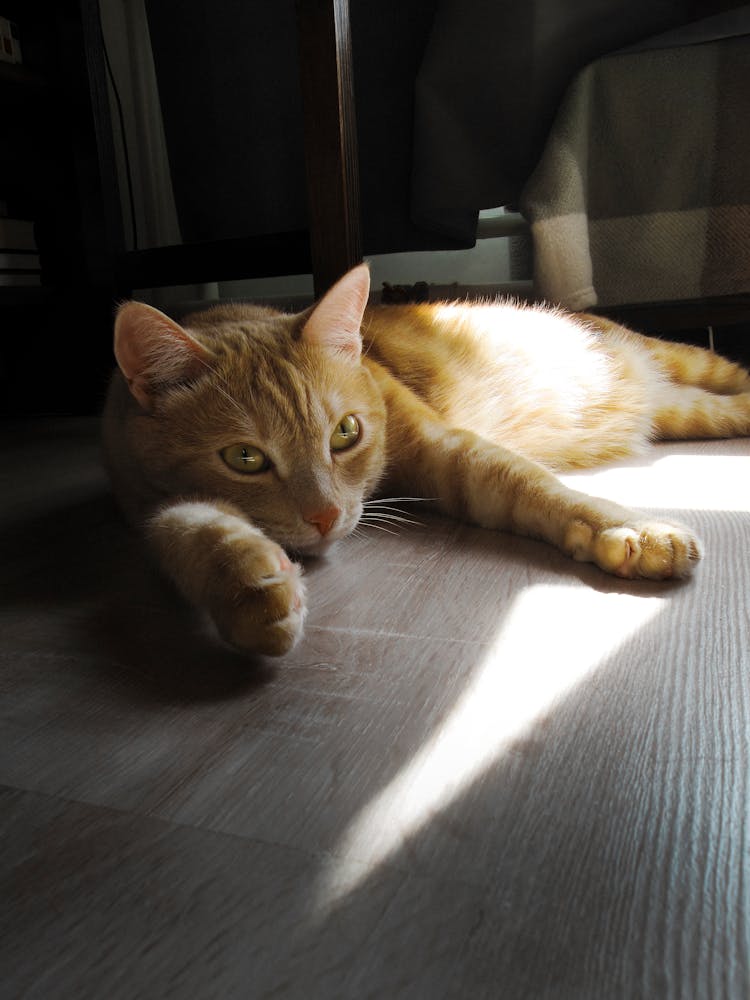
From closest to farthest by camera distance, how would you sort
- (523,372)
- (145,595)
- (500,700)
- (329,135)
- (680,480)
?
(500,700)
(145,595)
(680,480)
(329,135)
(523,372)

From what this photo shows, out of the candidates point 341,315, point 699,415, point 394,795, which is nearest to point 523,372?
point 699,415

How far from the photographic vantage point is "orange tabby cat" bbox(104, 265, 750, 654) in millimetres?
991

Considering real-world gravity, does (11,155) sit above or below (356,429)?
above

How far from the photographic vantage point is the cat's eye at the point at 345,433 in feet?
4.16

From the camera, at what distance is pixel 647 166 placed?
6.86 ft

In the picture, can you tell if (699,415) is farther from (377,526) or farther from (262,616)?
(262,616)

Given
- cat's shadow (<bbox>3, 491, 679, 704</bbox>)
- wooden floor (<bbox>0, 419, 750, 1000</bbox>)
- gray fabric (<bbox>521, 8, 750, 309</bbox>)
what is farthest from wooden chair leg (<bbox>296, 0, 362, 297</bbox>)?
wooden floor (<bbox>0, 419, 750, 1000</bbox>)

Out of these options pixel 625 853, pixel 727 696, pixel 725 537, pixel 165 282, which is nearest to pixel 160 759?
pixel 625 853

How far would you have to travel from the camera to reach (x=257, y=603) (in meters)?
0.82

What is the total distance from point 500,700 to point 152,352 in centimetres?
75

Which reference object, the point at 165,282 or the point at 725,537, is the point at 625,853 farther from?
the point at 165,282

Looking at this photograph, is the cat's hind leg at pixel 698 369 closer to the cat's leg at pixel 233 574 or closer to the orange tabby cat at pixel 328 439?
the orange tabby cat at pixel 328 439

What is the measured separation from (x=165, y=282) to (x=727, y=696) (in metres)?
2.42

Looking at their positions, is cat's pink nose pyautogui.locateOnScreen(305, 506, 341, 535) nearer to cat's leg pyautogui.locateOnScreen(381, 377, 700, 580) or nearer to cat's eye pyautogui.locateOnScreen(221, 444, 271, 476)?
cat's eye pyautogui.locateOnScreen(221, 444, 271, 476)
